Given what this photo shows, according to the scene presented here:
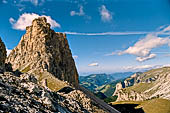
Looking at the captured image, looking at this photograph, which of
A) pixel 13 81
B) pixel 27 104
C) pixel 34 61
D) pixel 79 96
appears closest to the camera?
pixel 27 104

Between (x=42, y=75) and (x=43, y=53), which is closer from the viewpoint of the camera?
(x=42, y=75)

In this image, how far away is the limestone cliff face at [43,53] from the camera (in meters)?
106

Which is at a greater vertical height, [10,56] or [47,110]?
[10,56]

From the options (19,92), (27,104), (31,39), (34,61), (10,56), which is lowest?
(27,104)

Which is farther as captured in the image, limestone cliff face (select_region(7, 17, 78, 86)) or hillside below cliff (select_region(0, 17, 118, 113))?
limestone cliff face (select_region(7, 17, 78, 86))

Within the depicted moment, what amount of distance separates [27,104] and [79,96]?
34.2 meters

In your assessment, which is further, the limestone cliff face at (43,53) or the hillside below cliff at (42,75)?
the limestone cliff face at (43,53)

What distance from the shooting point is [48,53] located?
113 metres

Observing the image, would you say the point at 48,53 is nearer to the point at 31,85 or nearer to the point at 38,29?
the point at 38,29

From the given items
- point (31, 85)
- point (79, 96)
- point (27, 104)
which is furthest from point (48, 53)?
point (27, 104)

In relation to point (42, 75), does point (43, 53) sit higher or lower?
higher

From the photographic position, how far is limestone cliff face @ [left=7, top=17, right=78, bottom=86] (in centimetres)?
10569

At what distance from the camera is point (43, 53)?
112 m

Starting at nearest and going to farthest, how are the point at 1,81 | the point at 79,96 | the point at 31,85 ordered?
1. the point at 1,81
2. the point at 31,85
3. the point at 79,96
